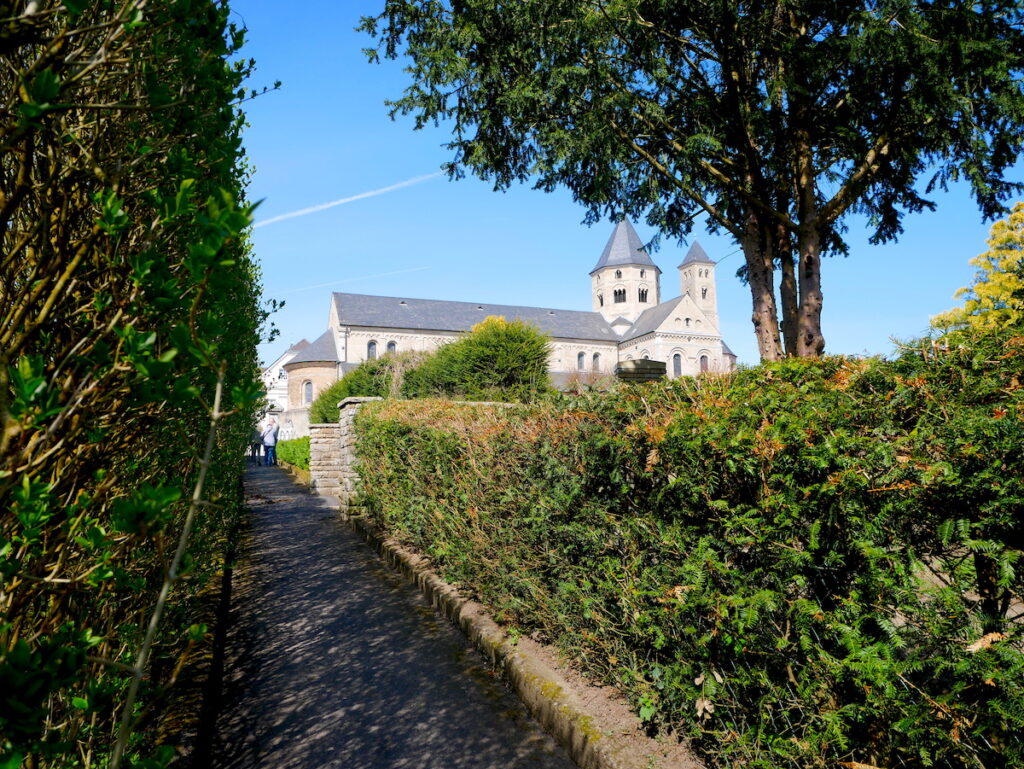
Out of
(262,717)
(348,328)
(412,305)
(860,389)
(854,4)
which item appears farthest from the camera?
(412,305)

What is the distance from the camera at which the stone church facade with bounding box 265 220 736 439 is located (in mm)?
56625

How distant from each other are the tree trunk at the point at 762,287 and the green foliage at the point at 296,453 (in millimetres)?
A: 14674

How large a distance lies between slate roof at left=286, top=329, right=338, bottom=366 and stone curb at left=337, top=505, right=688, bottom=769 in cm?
5353

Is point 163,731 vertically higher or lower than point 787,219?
lower

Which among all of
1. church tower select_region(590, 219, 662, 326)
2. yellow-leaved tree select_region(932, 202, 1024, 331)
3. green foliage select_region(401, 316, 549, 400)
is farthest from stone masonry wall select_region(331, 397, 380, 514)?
church tower select_region(590, 219, 662, 326)

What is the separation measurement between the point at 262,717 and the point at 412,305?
61.4 metres

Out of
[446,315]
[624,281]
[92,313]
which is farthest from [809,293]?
[624,281]

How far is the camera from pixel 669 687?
2.69 m

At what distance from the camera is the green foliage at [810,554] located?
1698 mm

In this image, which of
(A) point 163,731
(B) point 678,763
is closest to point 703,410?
(B) point 678,763

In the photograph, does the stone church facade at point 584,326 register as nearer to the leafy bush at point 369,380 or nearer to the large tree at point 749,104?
the leafy bush at point 369,380

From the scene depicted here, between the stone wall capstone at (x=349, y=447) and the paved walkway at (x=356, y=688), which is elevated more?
the stone wall capstone at (x=349, y=447)

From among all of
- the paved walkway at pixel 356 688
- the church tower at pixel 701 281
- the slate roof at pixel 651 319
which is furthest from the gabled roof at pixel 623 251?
the paved walkway at pixel 356 688

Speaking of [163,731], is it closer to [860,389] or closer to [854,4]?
[860,389]
